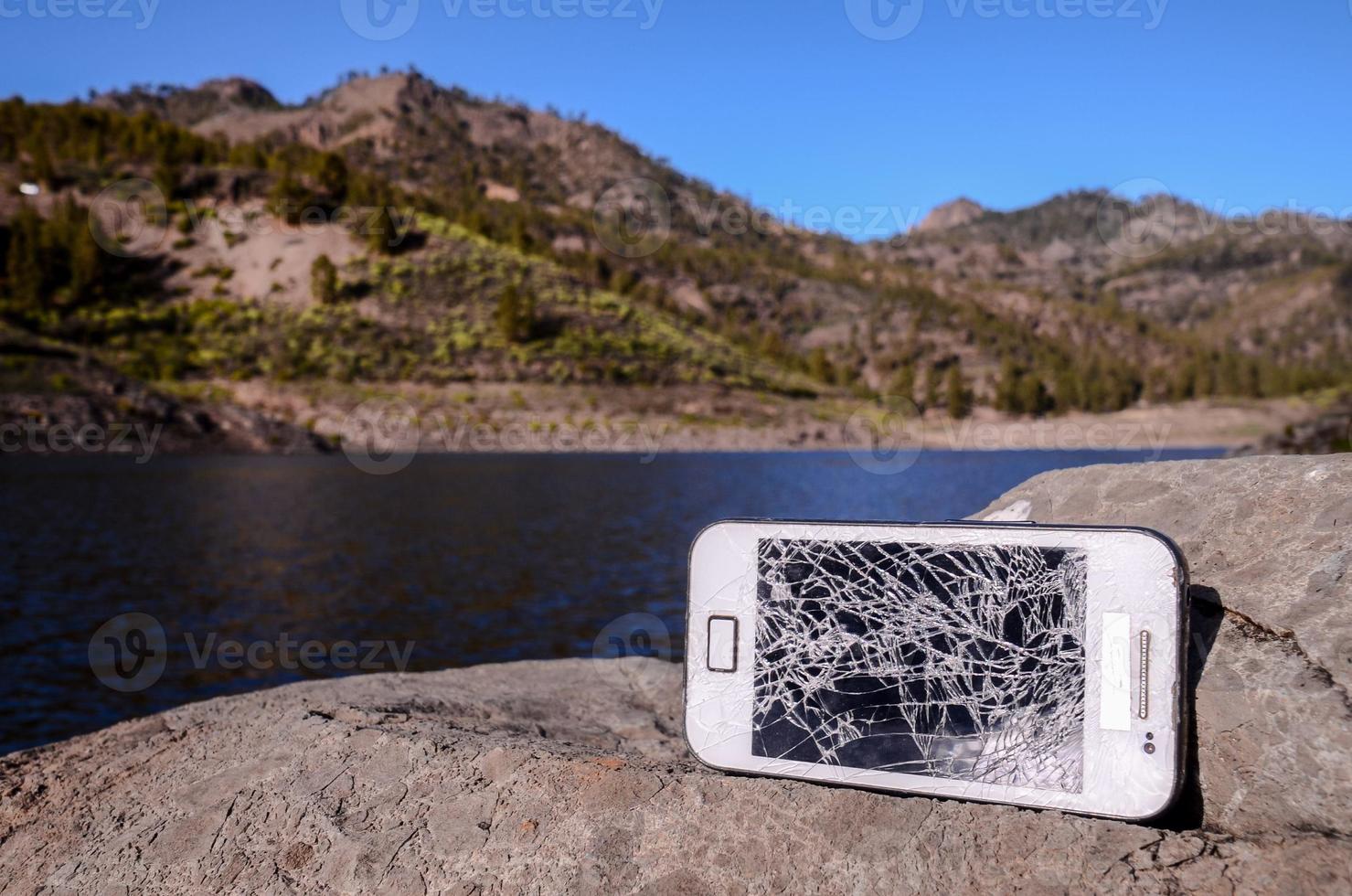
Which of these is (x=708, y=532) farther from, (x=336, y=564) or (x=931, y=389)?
(x=931, y=389)

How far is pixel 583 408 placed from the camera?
206ft

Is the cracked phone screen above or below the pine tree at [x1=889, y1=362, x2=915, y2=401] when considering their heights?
below

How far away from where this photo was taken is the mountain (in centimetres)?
6550

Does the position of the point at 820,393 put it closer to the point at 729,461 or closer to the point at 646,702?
the point at 729,461

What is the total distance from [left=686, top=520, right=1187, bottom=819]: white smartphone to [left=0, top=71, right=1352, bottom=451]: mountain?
2376 inches

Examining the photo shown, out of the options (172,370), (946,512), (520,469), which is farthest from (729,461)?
(172,370)

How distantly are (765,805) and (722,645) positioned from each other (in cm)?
48

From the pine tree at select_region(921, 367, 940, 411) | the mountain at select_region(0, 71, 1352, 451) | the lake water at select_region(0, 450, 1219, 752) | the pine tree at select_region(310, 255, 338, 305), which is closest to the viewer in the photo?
A: the lake water at select_region(0, 450, 1219, 752)

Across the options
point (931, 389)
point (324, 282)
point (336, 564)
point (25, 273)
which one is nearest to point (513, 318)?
point (324, 282)

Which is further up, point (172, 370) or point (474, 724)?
point (172, 370)

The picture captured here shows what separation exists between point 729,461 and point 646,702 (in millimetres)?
48999

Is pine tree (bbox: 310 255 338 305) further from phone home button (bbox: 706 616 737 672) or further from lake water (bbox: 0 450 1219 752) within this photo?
phone home button (bbox: 706 616 737 672)

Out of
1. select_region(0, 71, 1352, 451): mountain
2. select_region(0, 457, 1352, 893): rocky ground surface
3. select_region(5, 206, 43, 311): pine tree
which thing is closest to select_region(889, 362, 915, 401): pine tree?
select_region(0, 71, 1352, 451): mountain

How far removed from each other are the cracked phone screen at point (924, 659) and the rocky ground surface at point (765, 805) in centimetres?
14
